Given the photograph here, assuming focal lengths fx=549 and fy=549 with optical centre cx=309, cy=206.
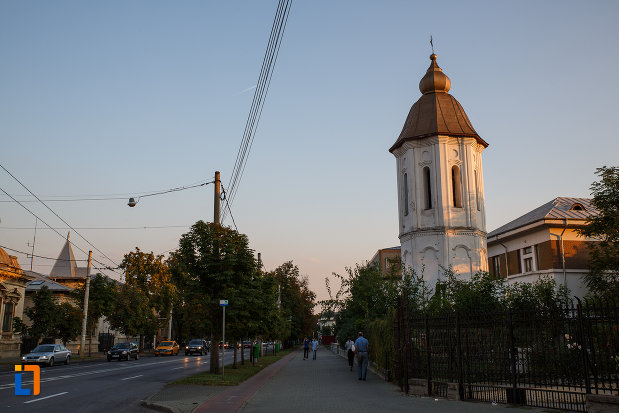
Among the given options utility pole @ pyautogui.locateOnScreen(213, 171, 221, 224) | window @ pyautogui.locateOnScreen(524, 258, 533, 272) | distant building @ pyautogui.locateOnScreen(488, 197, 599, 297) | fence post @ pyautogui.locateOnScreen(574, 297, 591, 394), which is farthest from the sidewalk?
window @ pyautogui.locateOnScreen(524, 258, 533, 272)

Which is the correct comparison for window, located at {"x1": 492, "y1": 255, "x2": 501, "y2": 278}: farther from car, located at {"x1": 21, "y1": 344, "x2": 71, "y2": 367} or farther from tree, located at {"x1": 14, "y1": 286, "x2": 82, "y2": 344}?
tree, located at {"x1": 14, "y1": 286, "x2": 82, "y2": 344}

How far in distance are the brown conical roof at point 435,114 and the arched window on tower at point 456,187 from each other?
7.64 feet

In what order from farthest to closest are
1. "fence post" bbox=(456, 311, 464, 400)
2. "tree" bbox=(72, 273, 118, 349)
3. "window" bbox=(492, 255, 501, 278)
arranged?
"tree" bbox=(72, 273, 118, 349), "window" bbox=(492, 255, 501, 278), "fence post" bbox=(456, 311, 464, 400)

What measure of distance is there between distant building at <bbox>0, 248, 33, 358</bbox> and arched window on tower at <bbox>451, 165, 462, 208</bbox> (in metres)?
35.0

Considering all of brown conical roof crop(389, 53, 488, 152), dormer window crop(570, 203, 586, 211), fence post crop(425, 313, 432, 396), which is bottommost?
fence post crop(425, 313, 432, 396)

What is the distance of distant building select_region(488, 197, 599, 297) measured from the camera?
109ft

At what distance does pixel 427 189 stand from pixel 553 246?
8.37 m

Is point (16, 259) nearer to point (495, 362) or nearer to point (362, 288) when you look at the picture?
point (362, 288)

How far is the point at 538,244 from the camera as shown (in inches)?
1372

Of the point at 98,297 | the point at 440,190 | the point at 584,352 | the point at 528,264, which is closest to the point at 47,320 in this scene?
the point at 98,297

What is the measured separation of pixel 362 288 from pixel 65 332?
28.9 metres

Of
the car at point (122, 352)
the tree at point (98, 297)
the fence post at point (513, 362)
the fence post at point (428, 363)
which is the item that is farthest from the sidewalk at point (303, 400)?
the tree at point (98, 297)

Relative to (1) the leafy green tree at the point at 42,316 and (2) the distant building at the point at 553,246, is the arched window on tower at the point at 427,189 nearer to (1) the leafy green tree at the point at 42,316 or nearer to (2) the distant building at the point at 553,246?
(2) the distant building at the point at 553,246

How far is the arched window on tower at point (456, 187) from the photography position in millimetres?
35219
